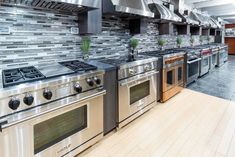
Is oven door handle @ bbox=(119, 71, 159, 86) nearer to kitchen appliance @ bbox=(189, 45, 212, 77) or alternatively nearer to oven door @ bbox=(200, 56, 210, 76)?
kitchen appliance @ bbox=(189, 45, 212, 77)

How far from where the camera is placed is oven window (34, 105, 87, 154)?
1.62 metres

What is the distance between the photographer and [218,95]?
4.19 m

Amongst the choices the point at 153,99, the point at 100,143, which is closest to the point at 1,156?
the point at 100,143

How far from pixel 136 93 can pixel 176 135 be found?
816 millimetres

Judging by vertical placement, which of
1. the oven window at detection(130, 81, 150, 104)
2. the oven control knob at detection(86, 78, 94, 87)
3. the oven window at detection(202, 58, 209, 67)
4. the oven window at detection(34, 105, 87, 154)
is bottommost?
the oven window at detection(34, 105, 87, 154)

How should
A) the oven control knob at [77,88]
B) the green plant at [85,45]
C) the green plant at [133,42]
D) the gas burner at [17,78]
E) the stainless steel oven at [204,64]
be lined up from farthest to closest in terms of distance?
the stainless steel oven at [204,64] → the green plant at [133,42] → the green plant at [85,45] → the oven control knob at [77,88] → the gas burner at [17,78]

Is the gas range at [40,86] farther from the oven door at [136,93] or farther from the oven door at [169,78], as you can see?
the oven door at [169,78]

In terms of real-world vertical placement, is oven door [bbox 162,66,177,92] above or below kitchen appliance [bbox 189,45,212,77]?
below

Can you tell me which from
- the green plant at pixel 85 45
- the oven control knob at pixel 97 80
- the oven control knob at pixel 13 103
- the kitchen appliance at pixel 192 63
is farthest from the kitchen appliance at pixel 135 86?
the kitchen appliance at pixel 192 63

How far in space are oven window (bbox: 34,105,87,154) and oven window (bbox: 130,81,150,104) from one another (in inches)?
37.7

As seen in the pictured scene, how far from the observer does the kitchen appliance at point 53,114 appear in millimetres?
1392

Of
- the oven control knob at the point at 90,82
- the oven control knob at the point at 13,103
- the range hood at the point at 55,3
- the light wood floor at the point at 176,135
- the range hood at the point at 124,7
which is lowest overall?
the light wood floor at the point at 176,135

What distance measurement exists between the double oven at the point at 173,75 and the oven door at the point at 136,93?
356mm

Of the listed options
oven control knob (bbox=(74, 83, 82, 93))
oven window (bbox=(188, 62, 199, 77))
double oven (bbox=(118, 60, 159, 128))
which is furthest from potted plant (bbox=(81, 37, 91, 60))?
oven window (bbox=(188, 62, 199, 77))
